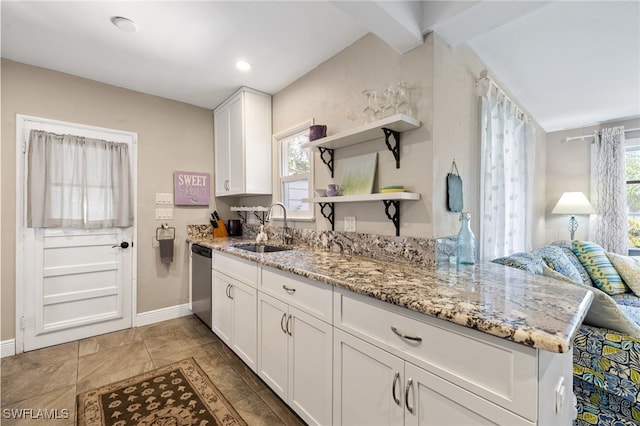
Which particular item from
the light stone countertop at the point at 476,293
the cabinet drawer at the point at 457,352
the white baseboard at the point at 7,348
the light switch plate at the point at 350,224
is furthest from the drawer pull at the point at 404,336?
the white baseboard at the point at 7,348

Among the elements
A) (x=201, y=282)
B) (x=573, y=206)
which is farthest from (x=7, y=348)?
(x=573, y=206)

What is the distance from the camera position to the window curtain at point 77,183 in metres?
2.44

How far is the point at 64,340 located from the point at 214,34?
3066 mm

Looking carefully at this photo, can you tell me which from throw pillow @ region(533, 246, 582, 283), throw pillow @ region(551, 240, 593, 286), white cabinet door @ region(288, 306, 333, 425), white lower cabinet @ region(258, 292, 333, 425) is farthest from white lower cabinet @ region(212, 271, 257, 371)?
throw pillow @ region(551, 240, 593, 286)

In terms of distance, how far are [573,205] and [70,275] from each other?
588 cm

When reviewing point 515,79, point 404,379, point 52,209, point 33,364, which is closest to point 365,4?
point 404,379

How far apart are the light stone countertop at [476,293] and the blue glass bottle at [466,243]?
61mm

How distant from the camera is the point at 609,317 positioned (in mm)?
1296

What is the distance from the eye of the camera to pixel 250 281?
1985mm

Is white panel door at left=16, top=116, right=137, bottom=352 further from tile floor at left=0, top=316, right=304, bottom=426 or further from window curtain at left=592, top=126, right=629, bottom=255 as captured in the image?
window curtain at left=592, top=126, right=629, bottom=255

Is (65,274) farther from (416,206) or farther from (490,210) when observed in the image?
(490,210)

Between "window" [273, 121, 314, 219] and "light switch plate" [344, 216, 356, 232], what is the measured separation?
45 centimetres

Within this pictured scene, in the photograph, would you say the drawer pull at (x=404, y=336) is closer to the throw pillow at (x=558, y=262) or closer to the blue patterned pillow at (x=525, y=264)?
the blue patterned pillow at (x=525, y=264)

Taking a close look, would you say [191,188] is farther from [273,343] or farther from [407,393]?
[407,393]
